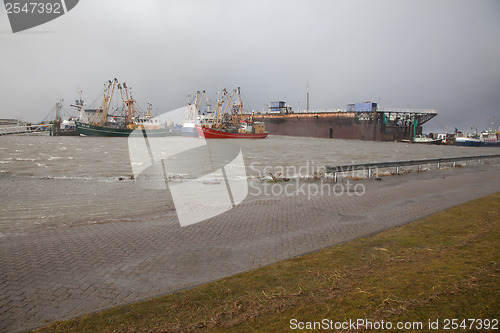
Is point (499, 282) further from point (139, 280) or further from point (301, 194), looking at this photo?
point (301, 194)

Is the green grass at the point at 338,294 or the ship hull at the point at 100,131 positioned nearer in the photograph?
the green grass at the point at 338,294

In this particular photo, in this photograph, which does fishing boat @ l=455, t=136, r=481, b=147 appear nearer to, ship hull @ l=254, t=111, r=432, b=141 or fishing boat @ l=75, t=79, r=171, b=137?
ship hull @ l=254, t=111, r=432, b=141

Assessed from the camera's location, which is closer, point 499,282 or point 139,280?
point 499,282

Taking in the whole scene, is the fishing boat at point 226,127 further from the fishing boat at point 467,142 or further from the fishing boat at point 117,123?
the fishing boat at point 467,142

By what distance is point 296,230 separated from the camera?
7.04 meters

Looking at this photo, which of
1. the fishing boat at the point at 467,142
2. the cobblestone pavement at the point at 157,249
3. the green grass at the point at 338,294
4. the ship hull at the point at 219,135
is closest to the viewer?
the green grass at the point at 338,294

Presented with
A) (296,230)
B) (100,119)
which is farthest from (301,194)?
(100,119)

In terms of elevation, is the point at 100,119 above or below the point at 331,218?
above

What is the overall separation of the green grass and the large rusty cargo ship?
259ft

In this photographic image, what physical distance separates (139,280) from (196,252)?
1.28 m

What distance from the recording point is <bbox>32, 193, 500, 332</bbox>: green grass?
333cm

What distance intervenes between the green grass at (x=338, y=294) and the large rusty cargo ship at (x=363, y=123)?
79.1 m

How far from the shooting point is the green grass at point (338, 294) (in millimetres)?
3330

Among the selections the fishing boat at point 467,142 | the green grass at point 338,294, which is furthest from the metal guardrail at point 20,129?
the fishing boat at point 467,142
